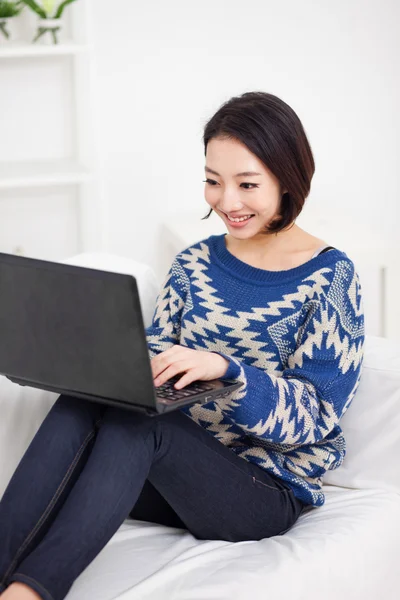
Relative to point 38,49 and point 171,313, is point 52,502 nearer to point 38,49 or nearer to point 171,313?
point 171,313

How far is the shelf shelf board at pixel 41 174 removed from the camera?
2.76m

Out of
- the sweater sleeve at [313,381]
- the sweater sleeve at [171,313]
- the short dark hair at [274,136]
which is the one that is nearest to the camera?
the sweater sleeve at [313,381]

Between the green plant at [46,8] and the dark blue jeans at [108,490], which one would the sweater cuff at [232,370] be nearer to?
the dark blue jeans at [108,490]

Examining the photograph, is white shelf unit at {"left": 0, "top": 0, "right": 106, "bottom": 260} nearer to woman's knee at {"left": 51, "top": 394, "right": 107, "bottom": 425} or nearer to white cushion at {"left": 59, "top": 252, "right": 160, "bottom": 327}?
white cushion at {"left": 59, "top": 252, "right": 160, "bottom": 327}

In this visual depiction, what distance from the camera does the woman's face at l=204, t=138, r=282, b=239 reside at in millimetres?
1598

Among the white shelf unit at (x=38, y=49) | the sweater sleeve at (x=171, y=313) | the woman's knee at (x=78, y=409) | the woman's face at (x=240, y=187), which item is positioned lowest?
the woman's knee at (x=78, y=409)

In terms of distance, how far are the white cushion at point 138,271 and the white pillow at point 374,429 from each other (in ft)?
1.51

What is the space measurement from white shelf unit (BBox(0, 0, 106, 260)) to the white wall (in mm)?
81

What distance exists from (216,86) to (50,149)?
1.85 feet

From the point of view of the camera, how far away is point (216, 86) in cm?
306

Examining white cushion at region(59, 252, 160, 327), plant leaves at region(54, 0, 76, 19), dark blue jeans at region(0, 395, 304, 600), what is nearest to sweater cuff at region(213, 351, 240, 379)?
dark blue jeans at region(0, 395, 304, 600)

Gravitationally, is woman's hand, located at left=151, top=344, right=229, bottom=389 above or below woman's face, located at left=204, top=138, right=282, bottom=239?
below

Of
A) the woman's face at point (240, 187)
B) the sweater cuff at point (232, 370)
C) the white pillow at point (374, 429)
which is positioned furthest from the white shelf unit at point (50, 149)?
the sweater cuff at point (232, 370)

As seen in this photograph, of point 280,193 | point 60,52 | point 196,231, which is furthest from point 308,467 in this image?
point 60,52
